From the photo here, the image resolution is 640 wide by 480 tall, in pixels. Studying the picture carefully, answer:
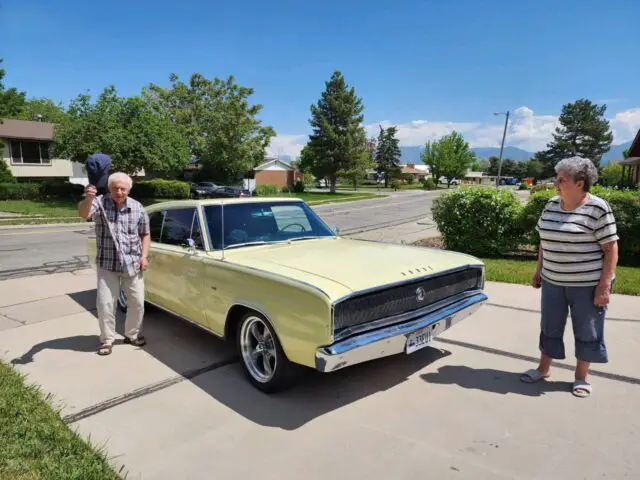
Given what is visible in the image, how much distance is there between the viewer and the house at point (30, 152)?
34469 millimetres

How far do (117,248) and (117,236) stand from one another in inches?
4.6

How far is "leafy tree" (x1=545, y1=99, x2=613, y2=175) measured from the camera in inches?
3066

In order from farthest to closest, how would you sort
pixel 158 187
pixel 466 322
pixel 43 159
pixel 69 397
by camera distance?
1. pixel 43 159
2. pixel 158 187
3. pixel 466 322
4. pixel 69 397

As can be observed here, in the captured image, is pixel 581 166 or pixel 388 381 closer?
pixel 581 166

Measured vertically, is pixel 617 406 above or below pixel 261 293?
below

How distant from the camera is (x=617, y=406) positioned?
3.41m

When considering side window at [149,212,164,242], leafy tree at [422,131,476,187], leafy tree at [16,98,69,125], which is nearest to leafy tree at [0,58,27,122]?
side window at [149,212,164,242]

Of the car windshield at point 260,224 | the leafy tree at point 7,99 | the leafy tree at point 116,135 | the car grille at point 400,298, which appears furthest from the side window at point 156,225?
the leafy tree at point 7,99

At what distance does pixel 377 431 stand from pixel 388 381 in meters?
0.81

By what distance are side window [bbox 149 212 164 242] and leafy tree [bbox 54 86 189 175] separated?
20261 millimetres

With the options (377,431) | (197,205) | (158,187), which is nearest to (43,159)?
(158,187)

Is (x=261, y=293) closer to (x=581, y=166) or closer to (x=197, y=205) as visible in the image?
(x=197, y=205)

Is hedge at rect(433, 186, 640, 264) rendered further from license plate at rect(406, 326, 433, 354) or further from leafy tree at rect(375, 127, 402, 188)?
leafy tree at rect(375, 127, 402, 188)

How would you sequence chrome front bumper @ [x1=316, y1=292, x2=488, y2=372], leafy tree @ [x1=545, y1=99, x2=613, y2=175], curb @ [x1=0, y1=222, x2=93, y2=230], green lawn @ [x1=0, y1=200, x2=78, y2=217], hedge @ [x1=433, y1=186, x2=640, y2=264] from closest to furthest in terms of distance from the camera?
chrome front bumper @ [x1=316, y1=292, x2=488, y2=372]
hedge @ [x1=433, y1=186, x2=640, y2=264]
curb @ [x1=0, y1=222, x2=93, y2=230]
green lawn @ [x1=0, y1=200, x2=78, y2=217]
leafy tree @ [x1=545, y1=99, x2=613, y2=175]
